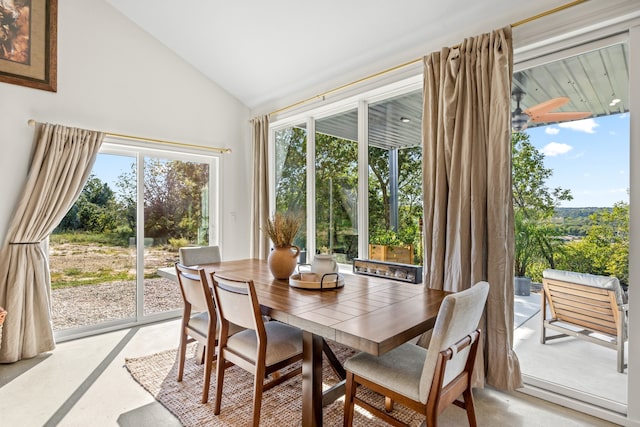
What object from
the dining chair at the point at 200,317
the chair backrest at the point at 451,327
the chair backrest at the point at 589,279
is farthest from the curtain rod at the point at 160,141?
the chair backrest at the point at 589,279

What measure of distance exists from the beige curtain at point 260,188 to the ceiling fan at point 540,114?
267 cm

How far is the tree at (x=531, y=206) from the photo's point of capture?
2363mm

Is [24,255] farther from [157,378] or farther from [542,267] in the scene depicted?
[542,267]

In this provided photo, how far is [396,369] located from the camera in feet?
5.43

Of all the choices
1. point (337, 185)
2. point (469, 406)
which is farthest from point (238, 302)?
point (337, 185)

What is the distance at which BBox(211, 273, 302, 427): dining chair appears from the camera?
→ 1.84 meters

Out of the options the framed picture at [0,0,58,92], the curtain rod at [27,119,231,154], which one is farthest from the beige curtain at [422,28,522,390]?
the framed picture at [0,0,58,92]

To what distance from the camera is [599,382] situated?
2.17m

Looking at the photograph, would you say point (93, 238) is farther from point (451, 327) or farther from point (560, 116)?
point (560, 116)

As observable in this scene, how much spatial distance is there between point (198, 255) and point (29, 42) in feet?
7.68

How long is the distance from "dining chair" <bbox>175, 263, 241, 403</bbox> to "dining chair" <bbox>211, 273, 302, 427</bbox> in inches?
4.5

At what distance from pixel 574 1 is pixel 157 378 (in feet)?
12.0

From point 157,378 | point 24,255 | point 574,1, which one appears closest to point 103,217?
point 24,255

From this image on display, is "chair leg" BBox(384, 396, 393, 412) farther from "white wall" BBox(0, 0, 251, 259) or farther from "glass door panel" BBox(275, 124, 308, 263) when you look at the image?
"white wall" BBox(0, 0, 251, 259)
